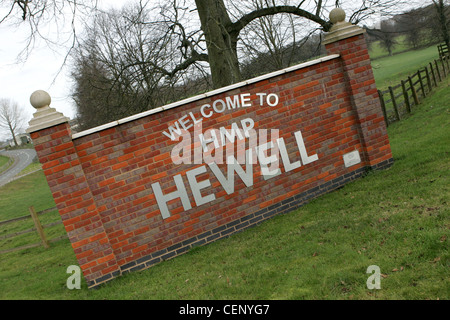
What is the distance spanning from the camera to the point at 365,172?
28.0 feet

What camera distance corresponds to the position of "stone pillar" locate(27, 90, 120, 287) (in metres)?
6.64

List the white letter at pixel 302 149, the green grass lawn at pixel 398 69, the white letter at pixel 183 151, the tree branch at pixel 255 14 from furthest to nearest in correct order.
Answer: the green grass lawn at pixel 398 69
the tree branch at pixel 255 14
the white letter at pixel 302 149
the white letter at pixel 183 151

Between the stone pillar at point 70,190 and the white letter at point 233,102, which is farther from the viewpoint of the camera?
the white letter at point 233,102

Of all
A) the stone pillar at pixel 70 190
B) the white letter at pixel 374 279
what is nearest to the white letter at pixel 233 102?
the stone pillar at pixel 70 190

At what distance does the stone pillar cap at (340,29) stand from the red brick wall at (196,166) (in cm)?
14

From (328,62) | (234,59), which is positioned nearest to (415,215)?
(328,62)

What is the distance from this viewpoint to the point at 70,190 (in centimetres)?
672

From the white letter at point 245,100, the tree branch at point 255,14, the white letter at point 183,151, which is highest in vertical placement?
the tree branch at point 255,14

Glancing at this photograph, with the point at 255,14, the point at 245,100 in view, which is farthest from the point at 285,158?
the point at 255,14

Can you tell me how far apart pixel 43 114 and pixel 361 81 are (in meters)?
5.68

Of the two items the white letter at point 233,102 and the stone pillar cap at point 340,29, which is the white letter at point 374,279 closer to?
the white letter at point 233,102

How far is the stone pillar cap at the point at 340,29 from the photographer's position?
8187mm

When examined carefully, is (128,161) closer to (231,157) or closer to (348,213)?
(231,157)

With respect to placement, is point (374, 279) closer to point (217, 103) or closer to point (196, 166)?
point (196, 166)
